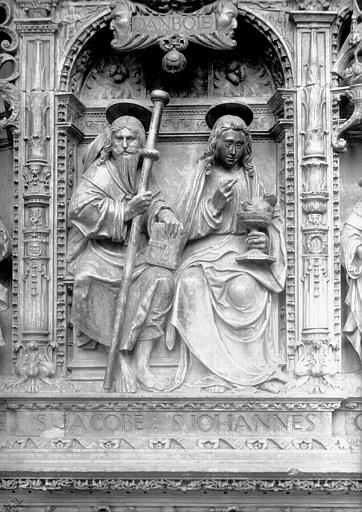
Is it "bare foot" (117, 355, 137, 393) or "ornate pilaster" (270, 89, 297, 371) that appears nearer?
"bare foot" (117, 355, 137, 393)

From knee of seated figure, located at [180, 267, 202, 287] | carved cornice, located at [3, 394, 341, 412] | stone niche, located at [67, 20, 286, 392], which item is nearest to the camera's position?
carved cornice, located at [3, 394, 341, 412]

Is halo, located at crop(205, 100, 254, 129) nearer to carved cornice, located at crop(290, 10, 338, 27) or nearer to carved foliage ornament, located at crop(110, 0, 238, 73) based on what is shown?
carved foliage ornament, located at crop(110, 0, 238, 73)

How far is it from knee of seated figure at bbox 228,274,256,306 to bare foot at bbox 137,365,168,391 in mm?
1037

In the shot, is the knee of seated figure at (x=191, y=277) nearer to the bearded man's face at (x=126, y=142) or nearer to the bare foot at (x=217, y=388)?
the bare foot at (x=217, y=388)

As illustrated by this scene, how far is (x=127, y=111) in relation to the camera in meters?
15.2

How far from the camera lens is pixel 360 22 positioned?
15336 mm

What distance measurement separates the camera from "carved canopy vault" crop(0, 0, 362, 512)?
1444 centimetres

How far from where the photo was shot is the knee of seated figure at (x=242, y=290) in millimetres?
14797

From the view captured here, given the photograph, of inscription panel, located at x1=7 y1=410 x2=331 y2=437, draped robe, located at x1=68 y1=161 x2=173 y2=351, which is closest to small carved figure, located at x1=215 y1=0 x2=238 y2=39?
draped robe, located at x1=68 y1=161 x2=173 y2=351

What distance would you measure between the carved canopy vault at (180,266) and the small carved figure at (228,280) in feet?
0.24

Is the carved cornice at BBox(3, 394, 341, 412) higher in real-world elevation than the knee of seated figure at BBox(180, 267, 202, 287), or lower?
lower

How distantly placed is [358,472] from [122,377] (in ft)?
7.81

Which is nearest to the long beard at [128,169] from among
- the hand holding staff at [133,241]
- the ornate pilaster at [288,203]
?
the hand holding staff at [133,241]

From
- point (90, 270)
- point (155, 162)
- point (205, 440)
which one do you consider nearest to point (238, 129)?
point (155, 162)
